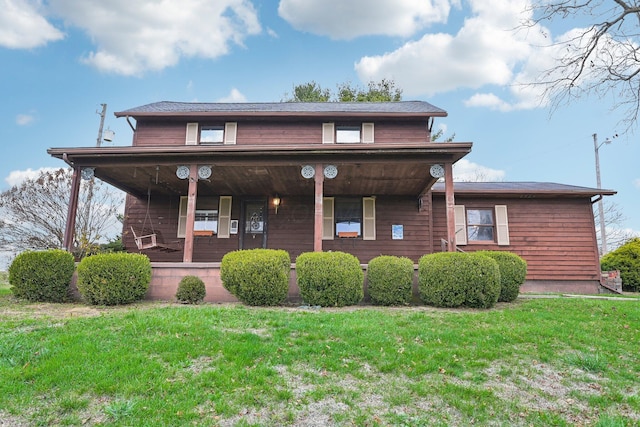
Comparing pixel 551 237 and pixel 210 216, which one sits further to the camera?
pixel 210 216

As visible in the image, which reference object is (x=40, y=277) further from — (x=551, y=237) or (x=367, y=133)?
(x=551, y=237)

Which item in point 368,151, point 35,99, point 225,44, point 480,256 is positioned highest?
point 225,44

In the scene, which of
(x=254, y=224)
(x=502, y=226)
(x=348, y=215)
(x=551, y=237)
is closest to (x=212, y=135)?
(x=254, y=224)

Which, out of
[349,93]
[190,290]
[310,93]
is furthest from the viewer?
[310,93]

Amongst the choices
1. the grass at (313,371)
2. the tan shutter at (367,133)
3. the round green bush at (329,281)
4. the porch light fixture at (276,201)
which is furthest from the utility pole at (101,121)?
the round green bush at (329,281)

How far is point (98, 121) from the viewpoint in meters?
19.6

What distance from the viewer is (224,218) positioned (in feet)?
38.5

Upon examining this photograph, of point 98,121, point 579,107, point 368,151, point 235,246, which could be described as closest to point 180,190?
point 235,246

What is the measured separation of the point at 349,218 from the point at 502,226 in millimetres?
4657

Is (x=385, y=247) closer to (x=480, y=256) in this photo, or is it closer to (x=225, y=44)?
(x=480, y=256)

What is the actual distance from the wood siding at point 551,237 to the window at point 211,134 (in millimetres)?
7009

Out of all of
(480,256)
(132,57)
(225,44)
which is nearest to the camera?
(480,256)

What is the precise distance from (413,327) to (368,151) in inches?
168

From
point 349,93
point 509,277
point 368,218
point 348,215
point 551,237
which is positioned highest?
point 349,93
